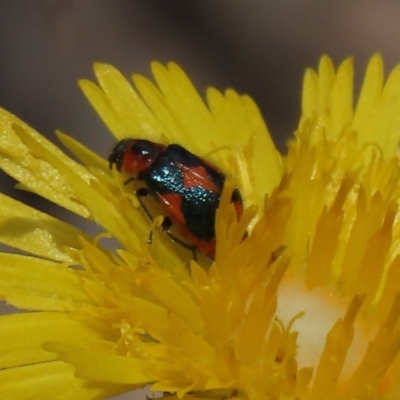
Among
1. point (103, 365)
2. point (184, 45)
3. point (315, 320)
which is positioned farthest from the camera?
point (184, 45)

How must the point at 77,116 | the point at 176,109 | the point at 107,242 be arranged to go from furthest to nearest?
1. the point at 77,116
2. the point at 107,242
3. the point at 176,109

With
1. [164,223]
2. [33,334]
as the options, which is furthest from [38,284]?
[164,223]

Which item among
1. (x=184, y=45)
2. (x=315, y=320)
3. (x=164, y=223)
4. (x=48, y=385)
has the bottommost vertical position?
(x=48, y=385)

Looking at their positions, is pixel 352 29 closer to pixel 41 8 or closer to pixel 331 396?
pixel 41 8

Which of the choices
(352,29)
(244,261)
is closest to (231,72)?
(352,29)

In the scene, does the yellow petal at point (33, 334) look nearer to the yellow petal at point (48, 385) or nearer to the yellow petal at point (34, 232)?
the yellow petal at point (48, 385)

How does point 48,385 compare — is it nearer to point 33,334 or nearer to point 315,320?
point 33,334

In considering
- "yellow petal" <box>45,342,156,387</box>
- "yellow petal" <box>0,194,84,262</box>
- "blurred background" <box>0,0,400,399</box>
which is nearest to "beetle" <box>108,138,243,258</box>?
"yellow petal" <box>0,194,84,262</box>
